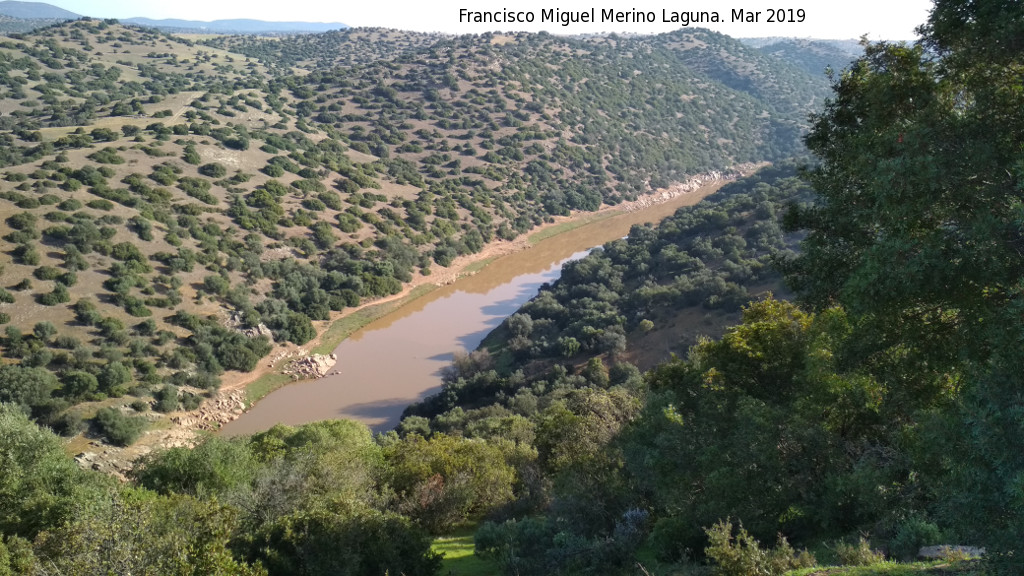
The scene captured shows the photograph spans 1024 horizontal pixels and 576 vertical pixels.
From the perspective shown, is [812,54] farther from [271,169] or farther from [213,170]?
[213,170]

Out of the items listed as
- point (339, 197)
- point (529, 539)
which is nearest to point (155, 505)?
point (529, 539)

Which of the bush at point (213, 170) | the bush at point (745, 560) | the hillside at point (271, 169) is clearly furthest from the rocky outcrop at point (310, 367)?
the bush at point (745, 560)

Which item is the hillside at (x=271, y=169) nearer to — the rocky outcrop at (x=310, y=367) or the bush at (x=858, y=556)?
the rocky outcrop at (x=310, y=367)

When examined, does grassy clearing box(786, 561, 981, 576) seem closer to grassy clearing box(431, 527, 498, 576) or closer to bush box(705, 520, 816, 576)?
bush box(705, 520, 816, 576)

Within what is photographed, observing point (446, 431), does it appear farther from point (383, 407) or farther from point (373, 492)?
point (373, 492)

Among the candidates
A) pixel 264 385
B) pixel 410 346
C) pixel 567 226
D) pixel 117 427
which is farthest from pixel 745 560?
pixel 567 226

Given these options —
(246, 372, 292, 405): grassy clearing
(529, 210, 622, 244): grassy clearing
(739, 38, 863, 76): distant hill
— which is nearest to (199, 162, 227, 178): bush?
(246, 372, 292, 405): grassy clearing
